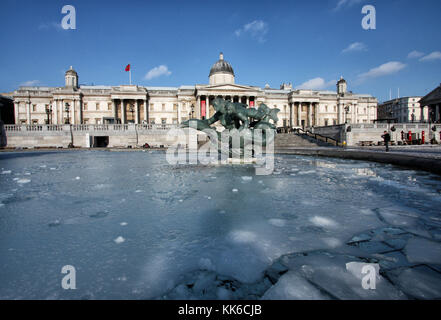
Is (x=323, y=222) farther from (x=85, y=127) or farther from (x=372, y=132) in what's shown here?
(x=85, y=127)

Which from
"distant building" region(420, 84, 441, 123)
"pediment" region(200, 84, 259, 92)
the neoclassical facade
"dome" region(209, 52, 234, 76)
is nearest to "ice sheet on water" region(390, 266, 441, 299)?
the neoclassical facade

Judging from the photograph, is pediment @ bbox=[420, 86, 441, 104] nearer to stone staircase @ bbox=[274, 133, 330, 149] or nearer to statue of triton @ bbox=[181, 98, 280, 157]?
stone staircase @ bbox=[274, 133, 330, 149]

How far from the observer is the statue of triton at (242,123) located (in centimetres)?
1077

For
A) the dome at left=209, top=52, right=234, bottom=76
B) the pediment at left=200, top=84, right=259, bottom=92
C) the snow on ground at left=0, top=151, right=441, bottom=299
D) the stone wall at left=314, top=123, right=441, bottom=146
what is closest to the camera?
the snow on ground at left=0, top=151, right=441, bottom=299

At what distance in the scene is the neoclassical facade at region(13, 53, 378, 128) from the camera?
52.4 metres

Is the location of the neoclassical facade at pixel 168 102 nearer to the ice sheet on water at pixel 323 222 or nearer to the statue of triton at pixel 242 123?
the statue of triton at pixel 242 123

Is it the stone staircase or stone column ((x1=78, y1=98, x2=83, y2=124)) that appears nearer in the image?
the stone staircase

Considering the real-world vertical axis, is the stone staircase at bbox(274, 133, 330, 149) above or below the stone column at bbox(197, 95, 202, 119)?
below

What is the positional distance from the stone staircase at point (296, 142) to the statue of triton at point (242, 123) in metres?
16.3

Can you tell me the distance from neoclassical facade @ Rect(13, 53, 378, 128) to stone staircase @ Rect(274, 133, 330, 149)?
78.5 feet

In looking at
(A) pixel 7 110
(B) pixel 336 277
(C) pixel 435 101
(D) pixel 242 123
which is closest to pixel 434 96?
(C) pixel 435 101

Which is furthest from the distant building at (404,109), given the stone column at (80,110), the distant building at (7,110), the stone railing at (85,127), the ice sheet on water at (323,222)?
the distant building at (7,110)

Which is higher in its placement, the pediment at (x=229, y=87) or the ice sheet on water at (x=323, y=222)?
the pediment at (x=229, y=87)

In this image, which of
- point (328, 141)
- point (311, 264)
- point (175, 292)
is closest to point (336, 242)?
point (311, 264)
